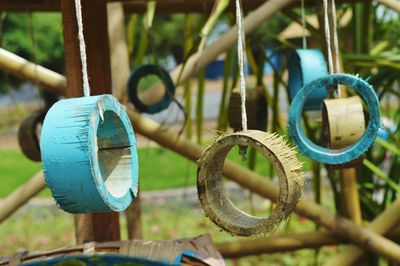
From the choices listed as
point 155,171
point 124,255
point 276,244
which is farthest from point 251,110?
point 155,171

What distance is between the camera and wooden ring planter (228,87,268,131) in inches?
64.4

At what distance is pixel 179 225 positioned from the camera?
371 centimetres

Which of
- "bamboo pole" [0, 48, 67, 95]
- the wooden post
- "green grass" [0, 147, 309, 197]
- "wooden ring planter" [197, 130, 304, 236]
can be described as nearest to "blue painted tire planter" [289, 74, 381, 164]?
"wooden ring planter" [197, 130, 304, 236]

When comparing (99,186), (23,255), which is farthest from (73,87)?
(99,186)

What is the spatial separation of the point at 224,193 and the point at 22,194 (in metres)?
0.90

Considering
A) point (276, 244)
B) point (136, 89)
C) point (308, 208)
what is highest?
point (136, 89)

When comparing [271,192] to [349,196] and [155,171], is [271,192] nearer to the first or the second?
[349,196]

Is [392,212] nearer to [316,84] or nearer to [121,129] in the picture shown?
→ [316,84]

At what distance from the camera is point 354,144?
1.08 meters

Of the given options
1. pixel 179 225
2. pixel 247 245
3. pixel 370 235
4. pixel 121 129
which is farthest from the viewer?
pixel 179 225

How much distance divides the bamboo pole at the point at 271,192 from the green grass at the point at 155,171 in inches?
104

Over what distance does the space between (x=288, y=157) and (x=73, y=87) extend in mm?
658

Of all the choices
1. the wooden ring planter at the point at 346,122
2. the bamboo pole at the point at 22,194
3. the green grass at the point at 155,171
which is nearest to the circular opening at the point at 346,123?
the wooden ring planter at the point at 346,122

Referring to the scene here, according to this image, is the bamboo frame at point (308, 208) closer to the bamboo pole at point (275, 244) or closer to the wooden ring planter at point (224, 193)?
the bamboo pole at point (275, 244)
